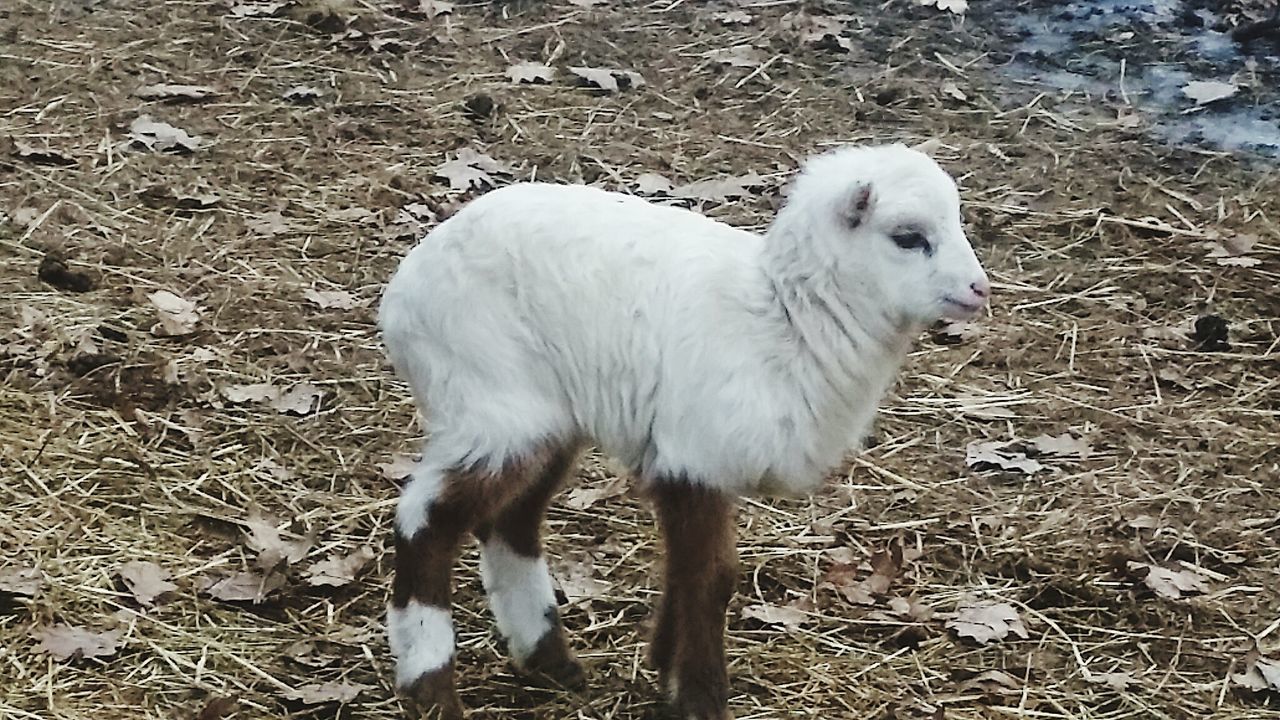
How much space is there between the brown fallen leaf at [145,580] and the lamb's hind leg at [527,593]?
0.85m

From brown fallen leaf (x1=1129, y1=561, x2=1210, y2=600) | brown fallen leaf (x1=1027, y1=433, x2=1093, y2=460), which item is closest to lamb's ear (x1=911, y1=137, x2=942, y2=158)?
brown fallen leaf (x1=1027, y1=433, x2=1093, y2=460)

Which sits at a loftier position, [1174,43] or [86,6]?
[1174,43]

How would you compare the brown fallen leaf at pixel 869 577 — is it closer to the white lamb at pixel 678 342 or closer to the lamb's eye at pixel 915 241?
the white lamb at pixel 678 342

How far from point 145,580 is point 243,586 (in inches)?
9.6

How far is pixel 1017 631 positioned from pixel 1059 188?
9.60 feet

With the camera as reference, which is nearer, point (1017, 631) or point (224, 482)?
point (1017, 631)

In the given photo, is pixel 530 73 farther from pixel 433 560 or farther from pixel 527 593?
pixel 433 560

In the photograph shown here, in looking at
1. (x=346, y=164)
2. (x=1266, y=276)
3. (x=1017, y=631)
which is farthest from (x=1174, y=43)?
(x=1017, y=631)

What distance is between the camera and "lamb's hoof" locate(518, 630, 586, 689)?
12.0 ft

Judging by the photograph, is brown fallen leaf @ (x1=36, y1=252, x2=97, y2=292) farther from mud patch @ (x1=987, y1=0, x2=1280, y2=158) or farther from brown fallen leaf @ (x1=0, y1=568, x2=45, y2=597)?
mud patch @ (x1=987, y1=0, x2=1280, y2=158)

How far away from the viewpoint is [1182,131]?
680cm

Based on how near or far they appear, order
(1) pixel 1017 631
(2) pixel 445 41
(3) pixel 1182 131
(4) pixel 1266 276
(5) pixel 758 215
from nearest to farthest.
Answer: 1. (1) pixel 1017 631
2. (4) pixel 1266 276
3. (5) pixel 758 215
4. (3) pixel 1182 131
5. (2) pixel 445 41

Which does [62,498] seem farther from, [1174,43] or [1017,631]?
[1174,43]

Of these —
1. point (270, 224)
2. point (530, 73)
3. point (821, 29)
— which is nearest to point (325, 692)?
point (270, 224)
